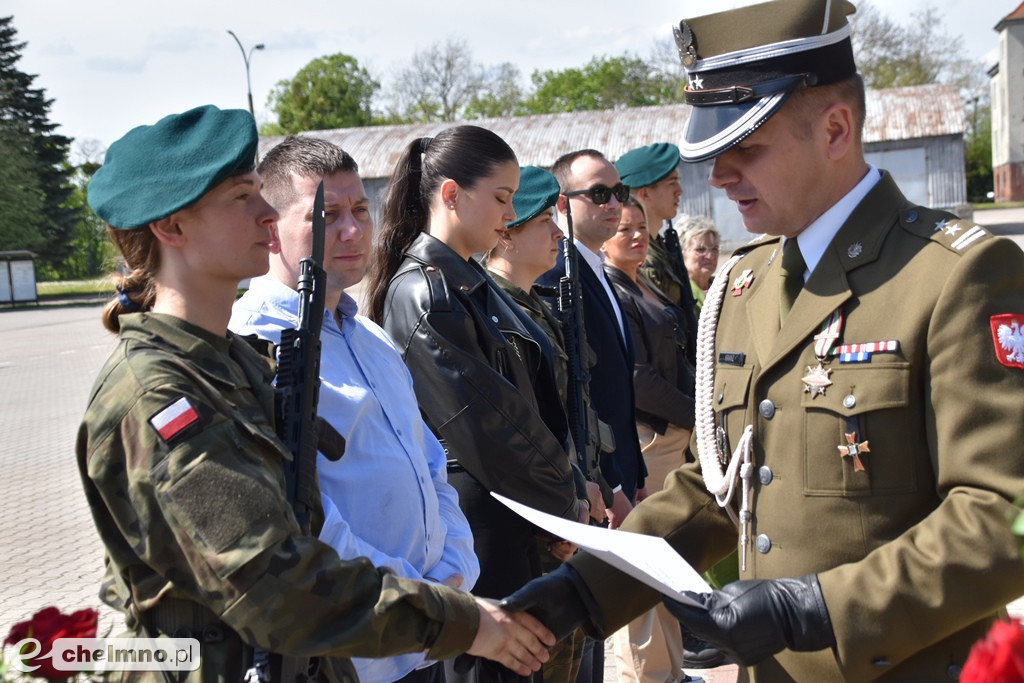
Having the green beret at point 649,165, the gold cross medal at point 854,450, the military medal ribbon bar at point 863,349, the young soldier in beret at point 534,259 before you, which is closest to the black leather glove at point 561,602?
the gold cross medal at point 854,450

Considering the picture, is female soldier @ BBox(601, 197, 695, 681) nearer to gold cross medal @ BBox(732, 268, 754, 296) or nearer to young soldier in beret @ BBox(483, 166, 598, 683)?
young soldier in beret @ BBox(483, 166, 598, 683)

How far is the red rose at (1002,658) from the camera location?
1058 mm

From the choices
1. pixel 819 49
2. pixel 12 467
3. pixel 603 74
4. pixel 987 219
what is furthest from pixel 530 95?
pixel 819 49

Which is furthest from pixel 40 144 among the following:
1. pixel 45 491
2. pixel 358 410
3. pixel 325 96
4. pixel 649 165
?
pixel 358 410

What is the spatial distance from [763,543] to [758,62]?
1.06 metres

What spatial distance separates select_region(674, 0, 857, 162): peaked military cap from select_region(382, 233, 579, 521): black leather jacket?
129cm

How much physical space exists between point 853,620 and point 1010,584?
11.1 inches

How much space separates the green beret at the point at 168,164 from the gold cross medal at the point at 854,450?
1.38 meters

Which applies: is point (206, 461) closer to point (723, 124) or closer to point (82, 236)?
point (723, 124)

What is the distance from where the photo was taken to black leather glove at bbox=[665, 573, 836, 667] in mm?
1843

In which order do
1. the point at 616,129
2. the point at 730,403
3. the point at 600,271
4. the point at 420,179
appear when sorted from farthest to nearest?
the point at 616,129, the point at 600,271, the point at 420,179, the point at 730,403

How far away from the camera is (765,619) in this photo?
6.07 ft

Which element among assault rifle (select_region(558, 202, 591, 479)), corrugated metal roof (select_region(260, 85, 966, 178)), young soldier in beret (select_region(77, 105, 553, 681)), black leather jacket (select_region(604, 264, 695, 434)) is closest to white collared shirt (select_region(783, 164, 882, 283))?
young soldier in beret (select_region(77, 105, 553, 681))

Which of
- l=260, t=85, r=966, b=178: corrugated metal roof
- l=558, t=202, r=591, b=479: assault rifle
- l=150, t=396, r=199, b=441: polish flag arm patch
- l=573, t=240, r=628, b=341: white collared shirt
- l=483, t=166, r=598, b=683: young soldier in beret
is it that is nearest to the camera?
l=150, t=396, r=199, b=441: polish flag arm patch
